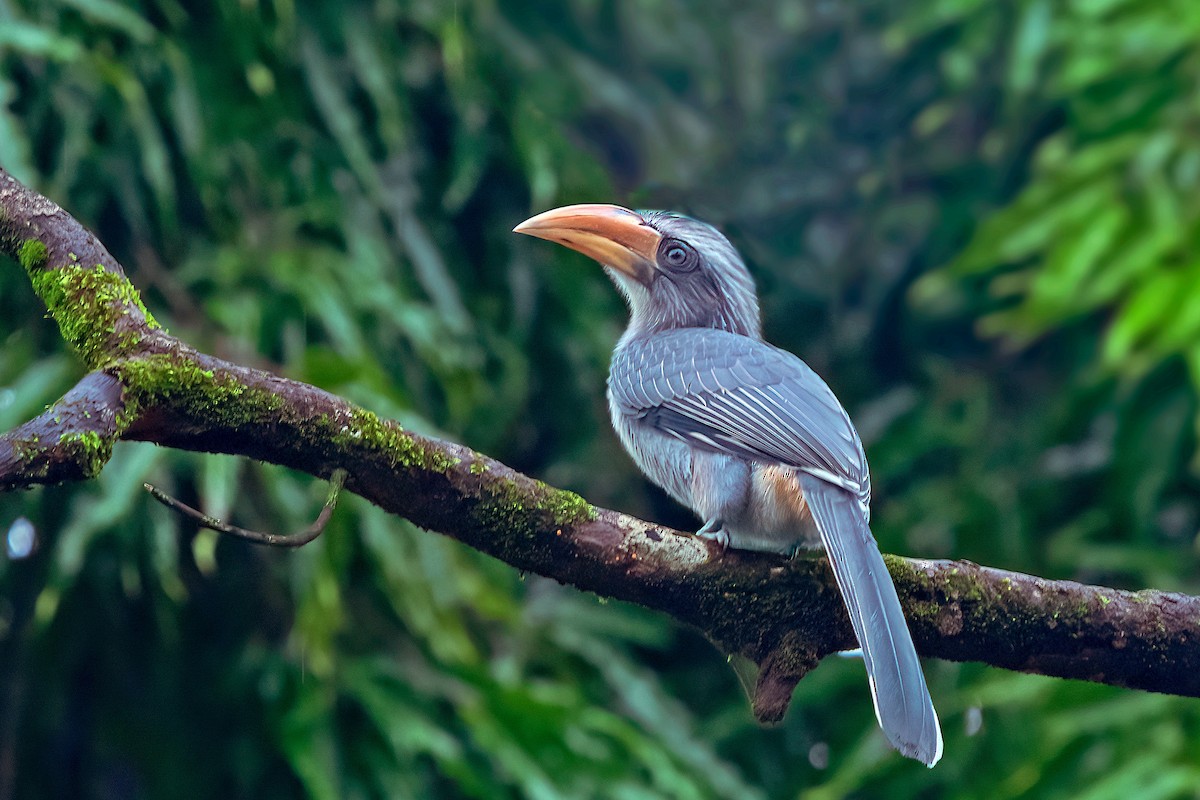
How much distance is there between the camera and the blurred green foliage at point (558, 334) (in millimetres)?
3584

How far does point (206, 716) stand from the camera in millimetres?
3664

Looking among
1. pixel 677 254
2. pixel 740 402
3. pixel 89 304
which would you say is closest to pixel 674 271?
pixel 677 254

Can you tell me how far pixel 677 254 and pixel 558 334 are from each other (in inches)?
58.8

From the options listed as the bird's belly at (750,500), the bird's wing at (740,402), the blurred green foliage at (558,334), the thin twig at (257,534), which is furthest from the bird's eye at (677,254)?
the thin twig at (257,534)

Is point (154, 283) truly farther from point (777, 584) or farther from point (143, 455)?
point (777, 584)

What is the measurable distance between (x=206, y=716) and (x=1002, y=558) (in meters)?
2.71

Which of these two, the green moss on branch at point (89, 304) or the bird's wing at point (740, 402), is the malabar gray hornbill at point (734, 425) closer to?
the bird's wing at point (740, 402)

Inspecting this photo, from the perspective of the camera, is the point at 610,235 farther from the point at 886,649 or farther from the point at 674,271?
the point at 886,649

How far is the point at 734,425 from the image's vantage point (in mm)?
2574

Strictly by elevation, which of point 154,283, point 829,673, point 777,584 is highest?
point 154,283

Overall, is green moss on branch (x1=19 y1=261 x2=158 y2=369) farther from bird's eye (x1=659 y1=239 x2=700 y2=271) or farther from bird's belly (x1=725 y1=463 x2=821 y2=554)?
bird's eye (x1=659 y1=239 x2=700 y2=271)

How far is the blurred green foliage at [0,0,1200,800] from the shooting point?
141 inches

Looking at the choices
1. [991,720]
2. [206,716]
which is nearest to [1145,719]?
[991,720]

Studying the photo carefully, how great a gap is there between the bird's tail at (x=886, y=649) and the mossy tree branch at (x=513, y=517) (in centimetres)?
9
